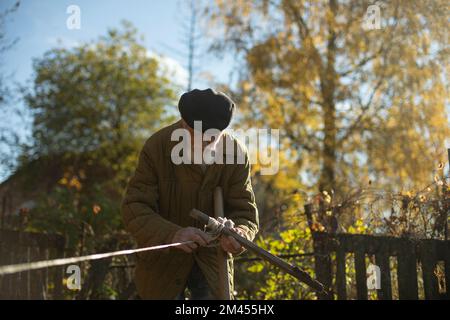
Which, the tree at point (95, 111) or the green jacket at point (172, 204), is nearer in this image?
the green jacket at point (172, 204)

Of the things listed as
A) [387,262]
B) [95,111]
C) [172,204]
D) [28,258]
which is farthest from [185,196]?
[95,111]

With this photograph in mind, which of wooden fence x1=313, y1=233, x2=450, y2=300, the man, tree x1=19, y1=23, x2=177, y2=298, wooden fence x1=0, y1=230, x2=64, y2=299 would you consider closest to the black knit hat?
the man

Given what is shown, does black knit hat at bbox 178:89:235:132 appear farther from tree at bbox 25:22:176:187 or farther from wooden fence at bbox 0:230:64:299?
tree at bbox 25:22:176:187

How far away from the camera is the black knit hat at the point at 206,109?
294 centimetres

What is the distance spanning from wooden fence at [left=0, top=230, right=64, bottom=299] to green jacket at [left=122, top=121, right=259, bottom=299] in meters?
2.06

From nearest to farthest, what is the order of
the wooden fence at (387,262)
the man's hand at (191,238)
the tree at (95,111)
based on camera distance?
the man's hand at (191,238)
the wooden fence at (387,262)
the tree at (95,111)

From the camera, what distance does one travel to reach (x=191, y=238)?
275 centimetres

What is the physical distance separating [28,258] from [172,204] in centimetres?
242

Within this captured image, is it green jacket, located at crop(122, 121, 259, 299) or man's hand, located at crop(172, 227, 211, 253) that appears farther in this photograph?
green jacket, located at crop(122, 121, 259, 299)

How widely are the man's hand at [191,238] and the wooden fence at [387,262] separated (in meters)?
1.85

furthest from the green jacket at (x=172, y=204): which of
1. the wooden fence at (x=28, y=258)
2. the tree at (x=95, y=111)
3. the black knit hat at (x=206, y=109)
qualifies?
the tree at (x=95, y=111)

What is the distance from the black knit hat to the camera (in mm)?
2938

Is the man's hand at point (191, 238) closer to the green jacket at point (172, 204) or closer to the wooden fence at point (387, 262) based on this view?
the green jacket at point (172, 204)
